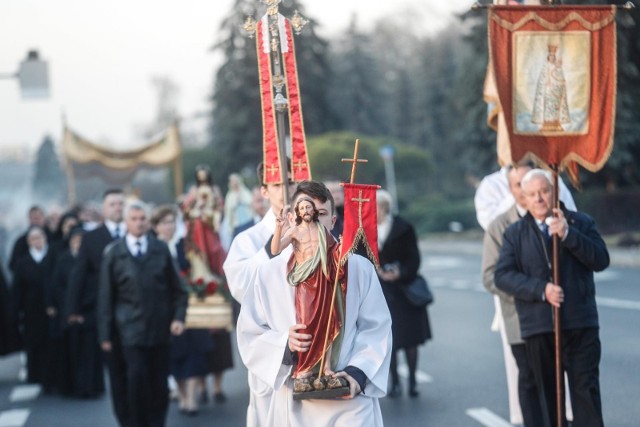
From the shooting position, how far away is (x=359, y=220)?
18.8 ft

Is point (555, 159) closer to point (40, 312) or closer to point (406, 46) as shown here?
point (40, 312)

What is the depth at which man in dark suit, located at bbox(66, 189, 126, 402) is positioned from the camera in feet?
36.4

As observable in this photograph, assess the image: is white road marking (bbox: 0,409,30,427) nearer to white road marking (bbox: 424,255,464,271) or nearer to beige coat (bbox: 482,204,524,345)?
beige coat (bbox: 482,204,524,345)

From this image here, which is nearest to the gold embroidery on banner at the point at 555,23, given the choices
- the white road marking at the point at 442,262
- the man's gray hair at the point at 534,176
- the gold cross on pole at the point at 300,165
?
the man's gray hair at the point at 534,176

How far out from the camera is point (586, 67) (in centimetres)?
783

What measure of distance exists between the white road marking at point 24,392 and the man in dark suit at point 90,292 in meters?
0.74

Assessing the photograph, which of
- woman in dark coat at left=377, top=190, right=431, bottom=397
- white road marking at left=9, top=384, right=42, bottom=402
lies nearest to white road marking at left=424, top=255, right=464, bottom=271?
white road marking at left=9, top=384, right=42, bottom=402

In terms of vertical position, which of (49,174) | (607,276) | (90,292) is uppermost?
(90,292)

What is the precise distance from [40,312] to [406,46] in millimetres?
72525

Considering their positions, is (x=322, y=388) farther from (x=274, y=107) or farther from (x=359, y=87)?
(x=359, y=87)

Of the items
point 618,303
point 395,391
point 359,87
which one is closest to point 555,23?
point 395,391

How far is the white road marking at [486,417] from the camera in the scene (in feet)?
31.3

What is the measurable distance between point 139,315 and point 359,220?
4.21 meters

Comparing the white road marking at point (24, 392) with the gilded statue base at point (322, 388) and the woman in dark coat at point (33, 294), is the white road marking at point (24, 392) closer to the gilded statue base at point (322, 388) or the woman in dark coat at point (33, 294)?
the woman in dark coat at point (33, 294)
